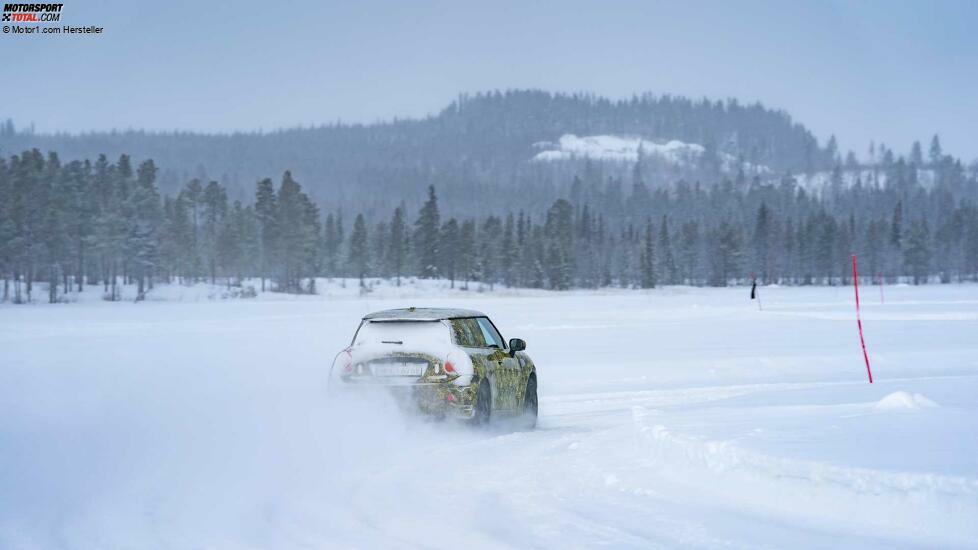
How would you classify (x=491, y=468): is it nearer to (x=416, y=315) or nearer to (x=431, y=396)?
(x=431, y=396)

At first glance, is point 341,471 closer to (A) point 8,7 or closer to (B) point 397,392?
→ (B) point 397,392

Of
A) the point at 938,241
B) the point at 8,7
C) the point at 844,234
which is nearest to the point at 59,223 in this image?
the point at 8,7

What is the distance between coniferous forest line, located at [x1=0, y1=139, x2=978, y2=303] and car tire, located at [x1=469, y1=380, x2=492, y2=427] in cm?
7988

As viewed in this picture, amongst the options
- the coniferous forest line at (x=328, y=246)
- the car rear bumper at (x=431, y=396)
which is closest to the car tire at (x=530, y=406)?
the car rear bumper at (x=431, y=396)

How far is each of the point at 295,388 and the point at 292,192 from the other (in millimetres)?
102748

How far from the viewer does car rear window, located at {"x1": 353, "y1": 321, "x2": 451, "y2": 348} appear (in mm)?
11219

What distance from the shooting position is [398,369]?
437 inches

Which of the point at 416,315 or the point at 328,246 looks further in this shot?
the point at 328,246

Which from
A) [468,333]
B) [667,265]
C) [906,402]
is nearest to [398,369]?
[468,333]

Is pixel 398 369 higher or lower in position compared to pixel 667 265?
lower

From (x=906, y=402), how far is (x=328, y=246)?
153265mm

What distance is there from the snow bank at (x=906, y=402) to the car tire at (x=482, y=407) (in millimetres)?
4548

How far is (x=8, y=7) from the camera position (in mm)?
28625

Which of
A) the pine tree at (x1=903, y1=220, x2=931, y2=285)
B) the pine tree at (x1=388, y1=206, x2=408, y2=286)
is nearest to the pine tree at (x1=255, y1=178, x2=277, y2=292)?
the pine tree at (x1=388, y1=206, x2=408, y2=286)
